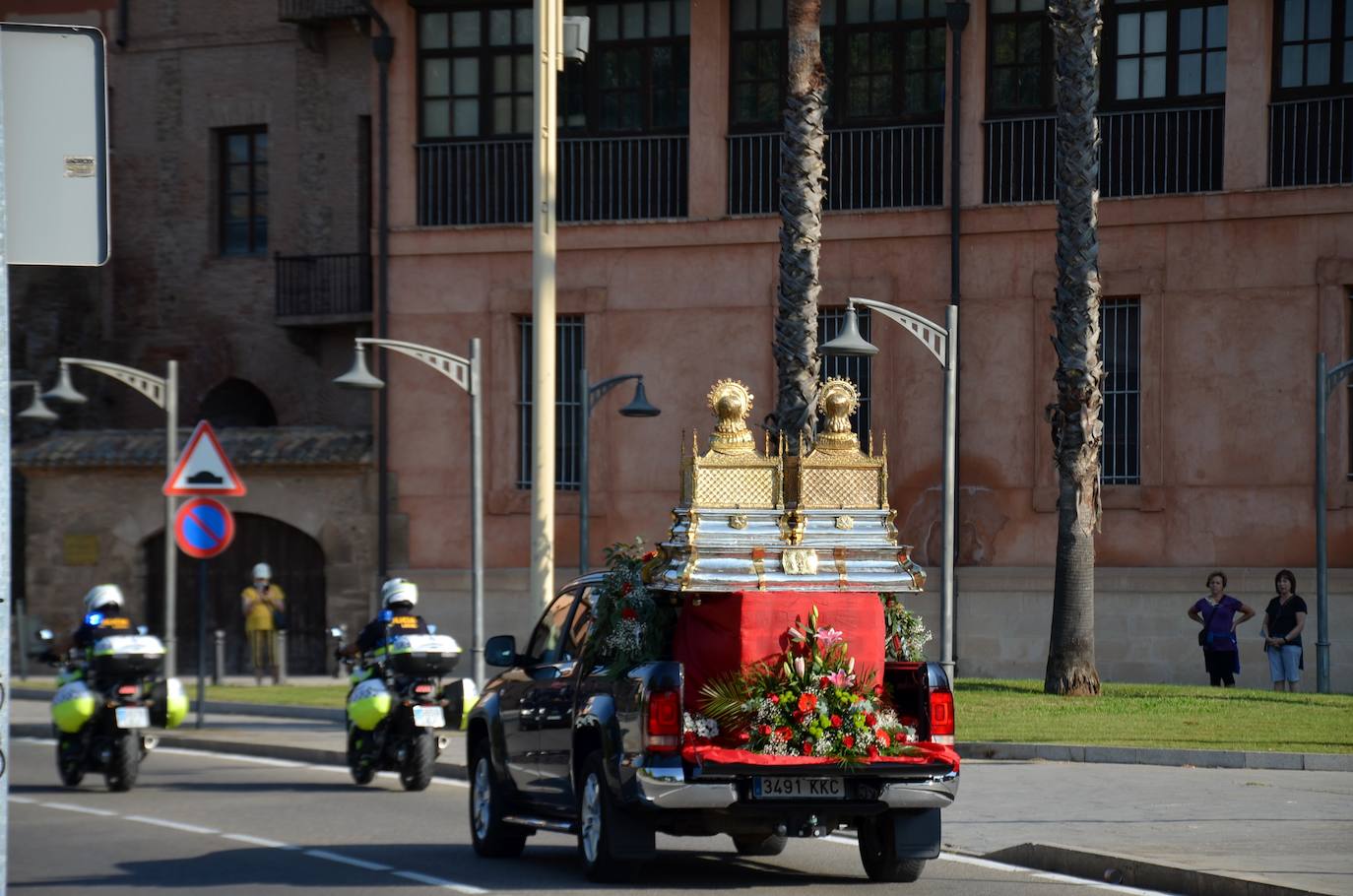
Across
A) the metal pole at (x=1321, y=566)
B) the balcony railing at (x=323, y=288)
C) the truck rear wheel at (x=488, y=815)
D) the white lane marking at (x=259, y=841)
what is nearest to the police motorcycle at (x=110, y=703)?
the white lane marking at (x=259, y=841)

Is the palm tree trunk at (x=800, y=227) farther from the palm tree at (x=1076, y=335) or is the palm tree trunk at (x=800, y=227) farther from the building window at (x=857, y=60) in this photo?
the building window at (x=857, y=60)

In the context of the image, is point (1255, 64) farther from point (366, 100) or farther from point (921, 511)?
point (366, 100)

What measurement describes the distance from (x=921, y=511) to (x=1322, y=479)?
684cm

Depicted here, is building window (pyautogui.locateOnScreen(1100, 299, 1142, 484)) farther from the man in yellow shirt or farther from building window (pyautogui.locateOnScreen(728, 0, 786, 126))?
the man in yellow shirt

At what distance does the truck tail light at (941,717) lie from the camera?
12281 millimetres

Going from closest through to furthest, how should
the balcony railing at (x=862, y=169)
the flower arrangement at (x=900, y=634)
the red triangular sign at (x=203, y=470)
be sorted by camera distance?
1. the flower arrangement at (x=900, y=634)
2. the red triangular sign at (x=203, y=470)
3. the balcony railing at (x=862, y=169)

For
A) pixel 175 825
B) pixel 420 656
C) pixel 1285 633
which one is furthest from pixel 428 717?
pixel 1285 633

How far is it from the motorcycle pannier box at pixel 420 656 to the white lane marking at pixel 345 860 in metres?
3.86

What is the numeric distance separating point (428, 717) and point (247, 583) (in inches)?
756

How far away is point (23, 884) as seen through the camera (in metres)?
12.8

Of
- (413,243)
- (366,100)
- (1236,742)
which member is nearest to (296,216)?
(366,100)

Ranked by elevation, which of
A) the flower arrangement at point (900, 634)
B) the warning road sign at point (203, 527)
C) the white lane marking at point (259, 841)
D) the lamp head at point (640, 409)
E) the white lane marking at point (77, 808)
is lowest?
the white lane marking at point (77, 808)

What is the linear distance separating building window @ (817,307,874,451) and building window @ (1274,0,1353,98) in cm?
648

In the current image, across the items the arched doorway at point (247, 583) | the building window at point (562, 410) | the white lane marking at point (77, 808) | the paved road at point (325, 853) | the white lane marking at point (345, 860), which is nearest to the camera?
the paved road at point (325, 853)
